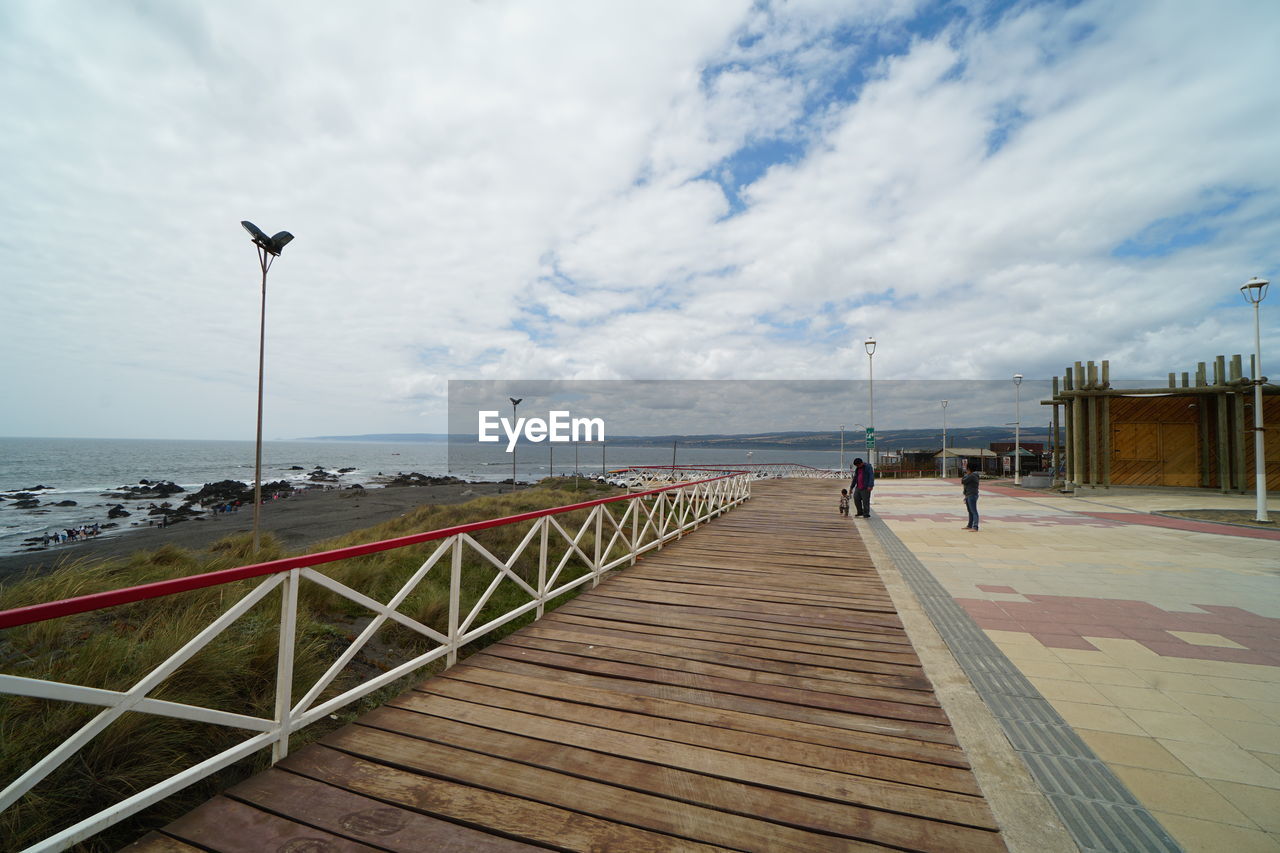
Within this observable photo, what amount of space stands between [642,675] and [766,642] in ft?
4.00

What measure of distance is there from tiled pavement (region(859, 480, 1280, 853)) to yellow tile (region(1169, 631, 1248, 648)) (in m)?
0.02

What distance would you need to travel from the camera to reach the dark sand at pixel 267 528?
13859 millimetres

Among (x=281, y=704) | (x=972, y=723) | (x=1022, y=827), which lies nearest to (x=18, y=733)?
(x=281, y=704)

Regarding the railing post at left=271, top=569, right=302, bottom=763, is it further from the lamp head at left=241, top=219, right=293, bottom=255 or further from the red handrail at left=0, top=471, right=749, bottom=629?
the lamp head at left=241, top=219, right=293, bottom=255

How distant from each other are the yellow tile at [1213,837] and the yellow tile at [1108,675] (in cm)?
161

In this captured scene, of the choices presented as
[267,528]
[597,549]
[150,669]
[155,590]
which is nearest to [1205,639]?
[597,549]

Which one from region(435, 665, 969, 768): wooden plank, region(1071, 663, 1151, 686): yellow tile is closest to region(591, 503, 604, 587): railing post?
region(435, 665, 969, 768): wooden plank

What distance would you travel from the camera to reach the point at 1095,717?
3.25 m

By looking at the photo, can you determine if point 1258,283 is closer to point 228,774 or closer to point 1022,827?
point 1022,827

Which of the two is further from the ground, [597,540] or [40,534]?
[597,540]

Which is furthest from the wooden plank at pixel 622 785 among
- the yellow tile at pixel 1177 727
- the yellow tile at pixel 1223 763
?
the yellow tile at pixel 1177 727

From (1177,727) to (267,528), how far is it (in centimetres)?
2235

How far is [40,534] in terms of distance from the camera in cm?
1859

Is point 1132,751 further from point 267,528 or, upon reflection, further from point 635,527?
point 267,528
